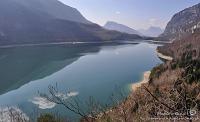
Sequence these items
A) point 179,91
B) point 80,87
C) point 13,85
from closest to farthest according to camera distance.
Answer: point 179,91 < point 80,87 < point 13,85

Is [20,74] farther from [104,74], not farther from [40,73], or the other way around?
[104,74]

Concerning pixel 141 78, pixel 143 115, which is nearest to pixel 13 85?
pixel 141 78

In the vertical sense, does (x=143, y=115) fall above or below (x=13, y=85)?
above

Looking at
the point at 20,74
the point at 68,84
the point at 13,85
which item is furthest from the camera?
the point at 20,74

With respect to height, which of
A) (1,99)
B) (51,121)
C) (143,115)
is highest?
(143,115)

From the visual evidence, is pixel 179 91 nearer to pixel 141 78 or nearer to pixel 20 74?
pixel 141 78

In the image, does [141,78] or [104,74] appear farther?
[104,74]

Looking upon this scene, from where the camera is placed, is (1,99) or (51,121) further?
(1,99)

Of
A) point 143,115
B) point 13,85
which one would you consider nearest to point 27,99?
point 13,85

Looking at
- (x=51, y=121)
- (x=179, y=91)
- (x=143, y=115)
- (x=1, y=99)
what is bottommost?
(x=1, y=99)
